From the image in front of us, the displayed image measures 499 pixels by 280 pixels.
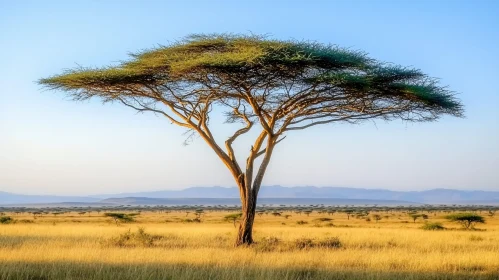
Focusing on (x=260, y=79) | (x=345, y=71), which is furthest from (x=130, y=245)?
(x=345, y=71)

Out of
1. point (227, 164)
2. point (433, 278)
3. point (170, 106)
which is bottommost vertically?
point (433, 278)

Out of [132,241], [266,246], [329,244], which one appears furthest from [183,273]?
[132,241]

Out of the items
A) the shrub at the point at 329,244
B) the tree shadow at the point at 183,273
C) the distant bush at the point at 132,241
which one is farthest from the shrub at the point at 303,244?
the tree shadow at the point at 183,273

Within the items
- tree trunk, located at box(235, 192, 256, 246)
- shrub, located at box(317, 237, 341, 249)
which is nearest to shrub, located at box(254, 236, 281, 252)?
tree trunk, located at box(235, 192, 256, 246)

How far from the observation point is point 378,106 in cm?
1947

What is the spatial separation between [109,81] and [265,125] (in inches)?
180

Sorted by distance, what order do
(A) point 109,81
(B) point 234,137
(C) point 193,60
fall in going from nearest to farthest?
(C) point 193,60
(A) point 109,81
(B) point 234,137

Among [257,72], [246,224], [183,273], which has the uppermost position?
[257,72]

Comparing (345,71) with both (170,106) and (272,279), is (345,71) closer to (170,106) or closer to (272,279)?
(170,106)

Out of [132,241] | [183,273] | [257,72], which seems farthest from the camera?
[132,241]

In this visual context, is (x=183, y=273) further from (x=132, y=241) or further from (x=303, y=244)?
(x=132, y=241)

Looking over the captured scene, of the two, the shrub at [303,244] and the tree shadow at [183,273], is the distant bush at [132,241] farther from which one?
the tree shadow at [183,273]

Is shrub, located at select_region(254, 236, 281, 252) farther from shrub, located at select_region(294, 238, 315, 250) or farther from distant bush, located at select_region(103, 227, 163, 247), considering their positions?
distant bush, located at select_region(103, 227, 163, 247)

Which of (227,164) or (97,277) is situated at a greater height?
(227,164)
